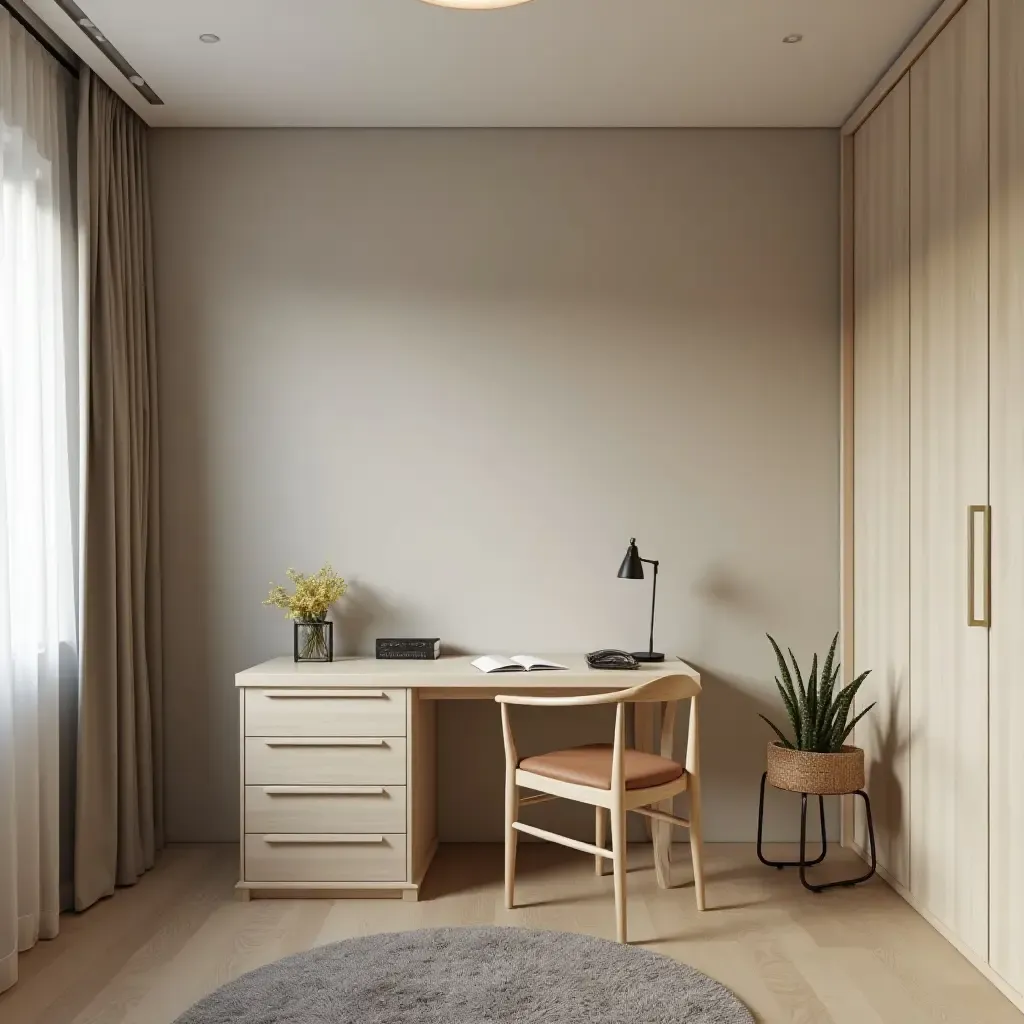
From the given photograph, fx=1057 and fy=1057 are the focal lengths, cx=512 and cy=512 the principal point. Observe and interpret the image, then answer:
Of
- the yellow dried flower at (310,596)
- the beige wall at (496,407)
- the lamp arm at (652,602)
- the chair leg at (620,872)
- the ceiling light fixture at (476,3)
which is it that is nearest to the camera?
the ceiling light fixture at (476,3)

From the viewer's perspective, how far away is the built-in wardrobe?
8.91 ft

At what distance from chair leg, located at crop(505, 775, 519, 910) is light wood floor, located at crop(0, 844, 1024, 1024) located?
0.19ft

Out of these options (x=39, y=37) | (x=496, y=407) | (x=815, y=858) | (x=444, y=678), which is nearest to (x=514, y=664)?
(x=444, y=678)

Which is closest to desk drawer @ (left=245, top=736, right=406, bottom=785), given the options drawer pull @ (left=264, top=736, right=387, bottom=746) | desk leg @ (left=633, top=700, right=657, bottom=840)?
drawer pull @ (left=264, top=736, right=387, bottom=746)

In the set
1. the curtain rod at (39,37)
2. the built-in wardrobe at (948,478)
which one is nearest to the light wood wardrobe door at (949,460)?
the built-in wardrobe at (948,478)

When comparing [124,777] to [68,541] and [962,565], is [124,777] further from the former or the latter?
[962,565]

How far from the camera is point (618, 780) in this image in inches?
122

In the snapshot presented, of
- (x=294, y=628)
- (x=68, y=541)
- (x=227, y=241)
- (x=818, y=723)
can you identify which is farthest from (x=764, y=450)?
(x=68, y=541)

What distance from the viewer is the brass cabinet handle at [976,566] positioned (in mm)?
2822

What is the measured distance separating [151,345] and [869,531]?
2.79 meters

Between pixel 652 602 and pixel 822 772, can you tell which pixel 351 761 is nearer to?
pixel 652 602

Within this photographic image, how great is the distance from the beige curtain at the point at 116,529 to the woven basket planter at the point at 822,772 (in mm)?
2258

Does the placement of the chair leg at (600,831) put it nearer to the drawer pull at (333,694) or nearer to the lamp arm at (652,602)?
the lamp arm at (652,602)

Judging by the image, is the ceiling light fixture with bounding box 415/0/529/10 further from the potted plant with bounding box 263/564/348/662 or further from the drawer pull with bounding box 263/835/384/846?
the drawer pull with bounding box 263/835/384/846
